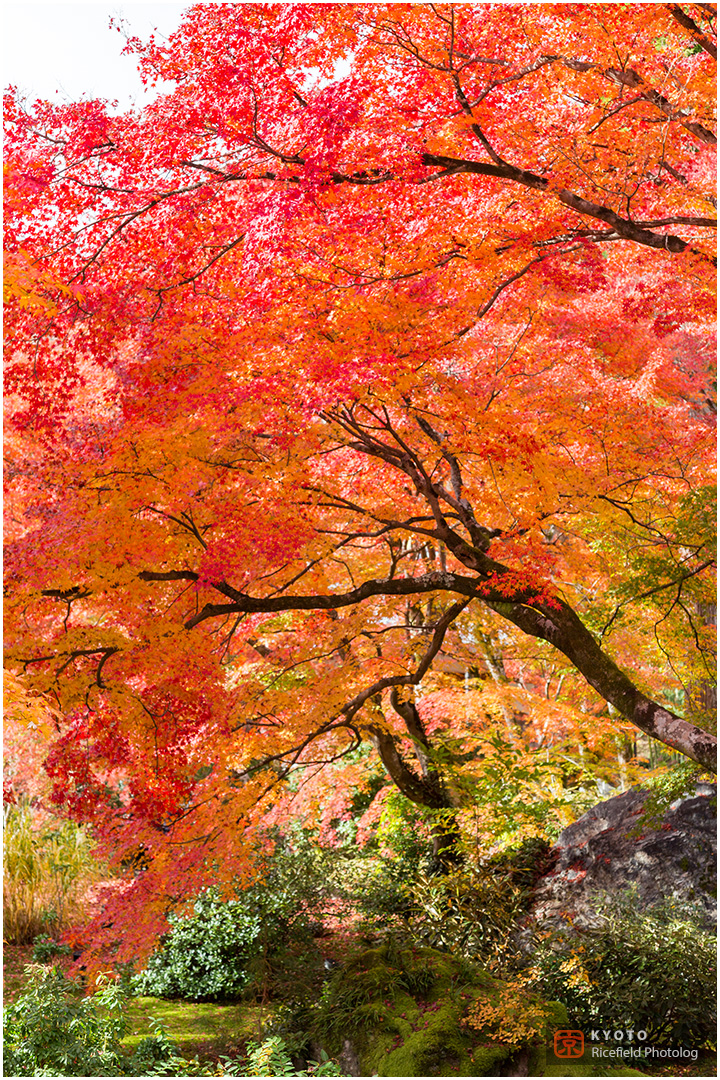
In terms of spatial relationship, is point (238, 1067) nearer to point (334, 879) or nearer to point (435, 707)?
point (334, 879)

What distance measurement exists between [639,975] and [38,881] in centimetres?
670

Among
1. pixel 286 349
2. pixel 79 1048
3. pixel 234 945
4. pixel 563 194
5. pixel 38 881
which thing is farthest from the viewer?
pixel 38 881

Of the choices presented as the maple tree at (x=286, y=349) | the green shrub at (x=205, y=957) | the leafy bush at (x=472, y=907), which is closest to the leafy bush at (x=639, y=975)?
the leafy bush at (x=472, y=907)

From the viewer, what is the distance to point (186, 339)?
5.25m

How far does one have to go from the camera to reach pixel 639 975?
246 inches

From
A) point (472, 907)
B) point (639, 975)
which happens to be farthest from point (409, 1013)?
point (639, 975)

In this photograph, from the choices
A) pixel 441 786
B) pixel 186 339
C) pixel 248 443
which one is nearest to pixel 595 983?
pixel 441 786

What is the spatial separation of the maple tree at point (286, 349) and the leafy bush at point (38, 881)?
3803 mm

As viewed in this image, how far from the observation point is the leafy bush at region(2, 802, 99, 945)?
959 cm

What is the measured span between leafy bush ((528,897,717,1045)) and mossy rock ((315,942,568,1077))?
1.21 ft

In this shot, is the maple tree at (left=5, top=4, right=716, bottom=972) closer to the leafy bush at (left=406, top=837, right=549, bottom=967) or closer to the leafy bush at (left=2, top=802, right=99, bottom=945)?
the leafy bush at (left=406, top=837, right=549, bottom=967)

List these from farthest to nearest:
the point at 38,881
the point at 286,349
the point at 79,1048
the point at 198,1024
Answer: the point at 38,881, the point at 198,1024, the point at 79,1048, the point at 286,349

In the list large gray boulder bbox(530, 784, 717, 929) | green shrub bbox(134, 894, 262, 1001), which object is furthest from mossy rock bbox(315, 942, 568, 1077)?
green shrub bbox(134, 894, 262, 1001)

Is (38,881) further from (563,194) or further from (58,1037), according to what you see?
(563,194)
